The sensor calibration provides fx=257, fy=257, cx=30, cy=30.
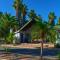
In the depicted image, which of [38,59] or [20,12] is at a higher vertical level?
[20,12]

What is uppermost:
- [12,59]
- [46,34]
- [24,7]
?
[24,7]

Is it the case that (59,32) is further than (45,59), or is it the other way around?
(59,32)

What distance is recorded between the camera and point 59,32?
121ft

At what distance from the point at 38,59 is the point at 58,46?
1569 centimetres

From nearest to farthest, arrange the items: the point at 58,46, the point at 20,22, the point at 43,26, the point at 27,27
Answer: the point at 43,26, the point at 58,46, the point at 27,27, the point at 20,22

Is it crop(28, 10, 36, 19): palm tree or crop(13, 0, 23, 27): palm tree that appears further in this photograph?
crop(28, 10, 36, 19): palm tree

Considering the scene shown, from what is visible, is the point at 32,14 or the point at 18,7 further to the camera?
the point at 32,14

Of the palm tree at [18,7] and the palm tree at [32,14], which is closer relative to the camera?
the palm tree at [18,7]

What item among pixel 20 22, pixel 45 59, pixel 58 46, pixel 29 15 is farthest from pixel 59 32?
pixel 29 15

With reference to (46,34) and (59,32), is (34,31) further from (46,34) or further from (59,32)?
(59,32)

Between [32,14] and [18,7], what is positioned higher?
[18,7]

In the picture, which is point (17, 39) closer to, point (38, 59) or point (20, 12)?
point (20, 12)

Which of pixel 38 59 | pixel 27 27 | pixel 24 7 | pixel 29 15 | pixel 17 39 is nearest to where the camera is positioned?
pixel 38 59

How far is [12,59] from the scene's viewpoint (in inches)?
831
